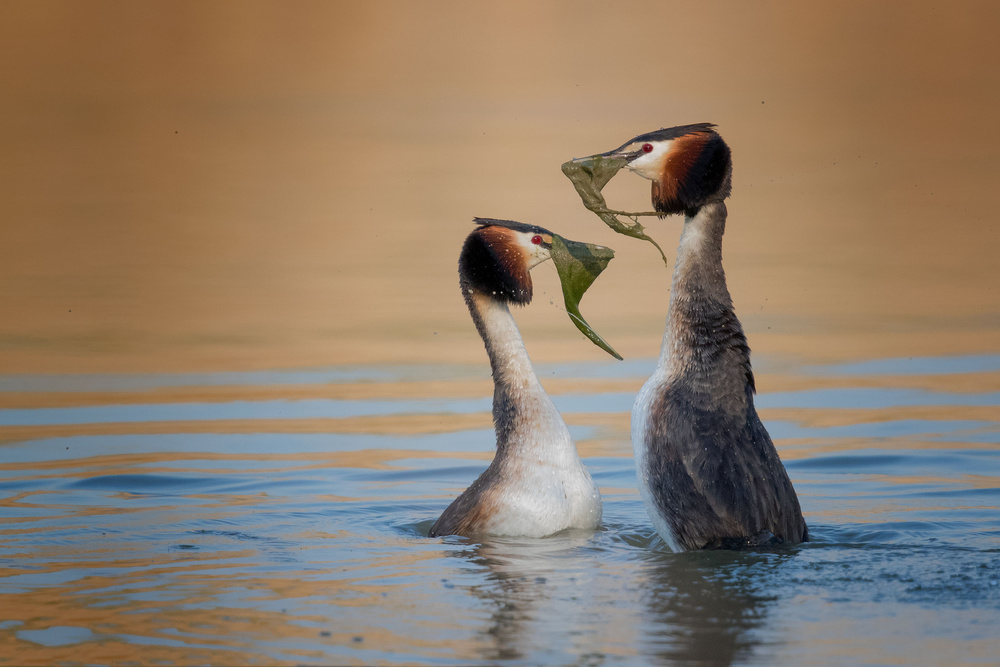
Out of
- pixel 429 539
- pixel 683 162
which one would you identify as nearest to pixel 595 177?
pixel 683 162

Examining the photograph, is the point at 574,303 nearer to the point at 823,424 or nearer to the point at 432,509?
the point at 432,509

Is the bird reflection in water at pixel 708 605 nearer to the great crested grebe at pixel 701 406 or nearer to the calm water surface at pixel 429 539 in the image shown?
the calm water surface at pixel 429 539

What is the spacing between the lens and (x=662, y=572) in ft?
20.4

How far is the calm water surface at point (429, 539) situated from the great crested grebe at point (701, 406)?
0.67 ft

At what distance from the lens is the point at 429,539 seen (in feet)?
23.7

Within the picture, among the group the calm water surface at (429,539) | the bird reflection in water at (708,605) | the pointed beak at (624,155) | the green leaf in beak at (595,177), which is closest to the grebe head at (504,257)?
the green leaf in beak at (595,177)

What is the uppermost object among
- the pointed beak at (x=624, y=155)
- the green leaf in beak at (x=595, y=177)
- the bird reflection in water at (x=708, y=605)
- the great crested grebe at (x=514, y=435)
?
the pointed beak at (x=624, y=155)

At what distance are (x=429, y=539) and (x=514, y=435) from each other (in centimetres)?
72

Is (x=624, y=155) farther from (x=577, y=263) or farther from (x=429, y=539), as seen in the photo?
(x=429, y=539)

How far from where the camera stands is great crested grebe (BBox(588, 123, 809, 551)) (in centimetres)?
645

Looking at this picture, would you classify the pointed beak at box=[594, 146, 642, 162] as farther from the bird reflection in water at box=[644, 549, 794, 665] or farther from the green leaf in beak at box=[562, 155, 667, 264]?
the bird reflection in water at box=[644, 549, 794, 665]

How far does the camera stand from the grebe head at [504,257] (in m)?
7.61

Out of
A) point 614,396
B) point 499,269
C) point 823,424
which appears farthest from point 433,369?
point 499,269

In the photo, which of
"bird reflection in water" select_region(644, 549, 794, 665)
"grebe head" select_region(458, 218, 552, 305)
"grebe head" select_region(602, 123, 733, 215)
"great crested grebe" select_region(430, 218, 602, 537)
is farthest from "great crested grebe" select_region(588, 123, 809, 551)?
"grebe head" select_region(458, 218, 552, 305)
